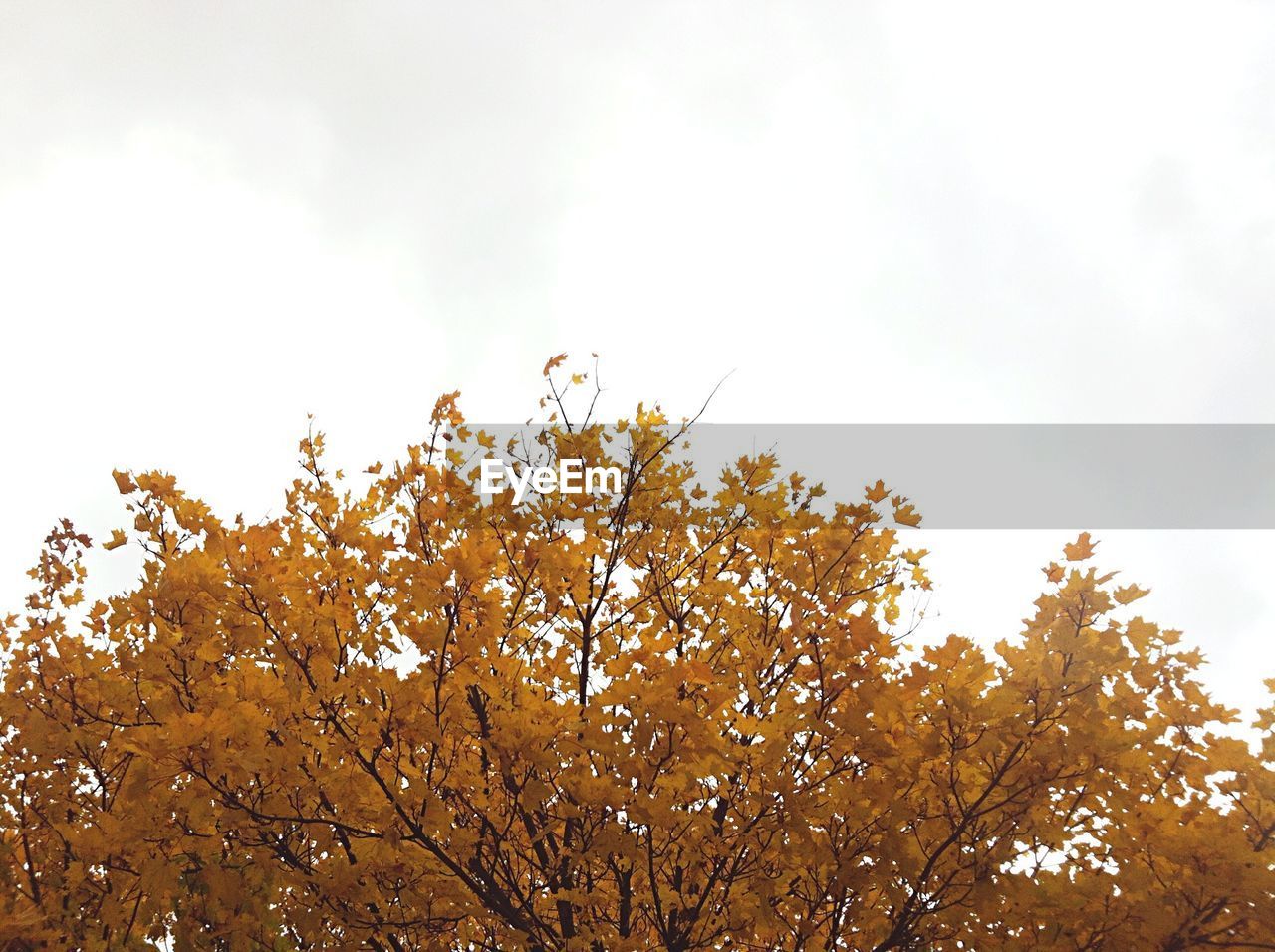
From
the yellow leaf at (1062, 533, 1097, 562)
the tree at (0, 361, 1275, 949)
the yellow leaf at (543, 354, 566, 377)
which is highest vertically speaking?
the yellow leaf at (543, 354, 566, 377)

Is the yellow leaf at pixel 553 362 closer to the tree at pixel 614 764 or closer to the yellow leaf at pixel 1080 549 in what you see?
the tree at pixel 614 764

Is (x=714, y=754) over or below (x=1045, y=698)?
below

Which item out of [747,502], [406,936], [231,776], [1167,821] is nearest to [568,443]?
[747,502]

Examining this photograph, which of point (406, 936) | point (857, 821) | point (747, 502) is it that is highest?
point (747, 502)

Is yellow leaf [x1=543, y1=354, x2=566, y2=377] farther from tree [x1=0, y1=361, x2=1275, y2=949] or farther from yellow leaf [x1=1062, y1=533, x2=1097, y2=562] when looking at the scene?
yellow leaf [x1=1062, y1=533, x2=1097, y2=562]

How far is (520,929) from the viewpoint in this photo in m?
3.35

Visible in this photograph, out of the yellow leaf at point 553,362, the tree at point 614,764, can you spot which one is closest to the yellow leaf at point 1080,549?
the tree at point 614,764

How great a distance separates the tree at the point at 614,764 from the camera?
275 cm

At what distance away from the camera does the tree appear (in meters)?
2.75

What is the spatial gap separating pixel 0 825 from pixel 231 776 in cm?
370

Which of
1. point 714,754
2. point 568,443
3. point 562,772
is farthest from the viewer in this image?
point 568,443

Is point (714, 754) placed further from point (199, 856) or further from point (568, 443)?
point (199, 856)

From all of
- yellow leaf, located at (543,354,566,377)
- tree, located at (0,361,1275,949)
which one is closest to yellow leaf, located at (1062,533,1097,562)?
tree, located at (0,361,1275,949)

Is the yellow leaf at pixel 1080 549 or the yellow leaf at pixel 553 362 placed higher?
the yellow leaf at pixel 553 362
